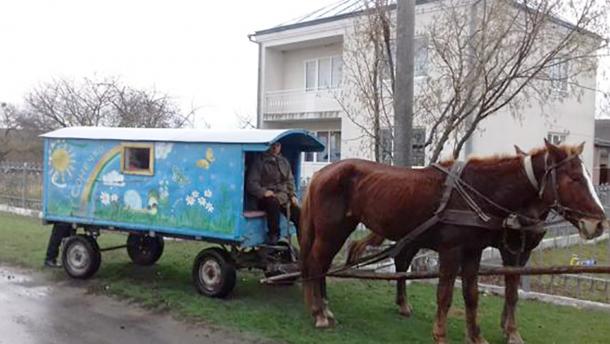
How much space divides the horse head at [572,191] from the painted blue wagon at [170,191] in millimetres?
3197

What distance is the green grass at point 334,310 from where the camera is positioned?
21.0ft

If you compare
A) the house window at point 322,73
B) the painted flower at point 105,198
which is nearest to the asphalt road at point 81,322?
the painted flower at point 105,198

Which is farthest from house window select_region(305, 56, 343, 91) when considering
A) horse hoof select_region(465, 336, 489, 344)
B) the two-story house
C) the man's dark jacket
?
horse hoof select_region(465, 336, 489, 344)

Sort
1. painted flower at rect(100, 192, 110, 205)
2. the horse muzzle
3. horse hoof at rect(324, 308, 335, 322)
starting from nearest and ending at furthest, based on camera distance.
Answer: the horse muzzle, horse hoof at rect(324, 308, 335, 322), painted flower at rect(100, 192, 110, 205)

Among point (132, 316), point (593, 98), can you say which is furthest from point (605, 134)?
point (132, 316)

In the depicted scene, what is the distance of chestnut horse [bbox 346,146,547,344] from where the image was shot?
19.2 ft

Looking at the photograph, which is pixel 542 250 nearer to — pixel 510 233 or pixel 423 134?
pixel 423 134

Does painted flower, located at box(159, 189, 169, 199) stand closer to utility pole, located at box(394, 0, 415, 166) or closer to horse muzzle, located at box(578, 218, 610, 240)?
utility pole, located at box(394, 0, 415, 166)

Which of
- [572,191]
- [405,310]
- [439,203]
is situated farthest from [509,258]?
[572,191]

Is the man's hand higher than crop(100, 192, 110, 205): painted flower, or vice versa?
the man's hand

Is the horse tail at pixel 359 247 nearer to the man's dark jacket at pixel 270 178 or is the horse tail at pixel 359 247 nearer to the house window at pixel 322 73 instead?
the man's dark jacket at pixel 270 178

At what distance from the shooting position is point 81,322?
263 inches

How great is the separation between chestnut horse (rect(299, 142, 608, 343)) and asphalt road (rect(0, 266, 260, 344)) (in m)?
1.40

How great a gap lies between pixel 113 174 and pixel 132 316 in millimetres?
2174
